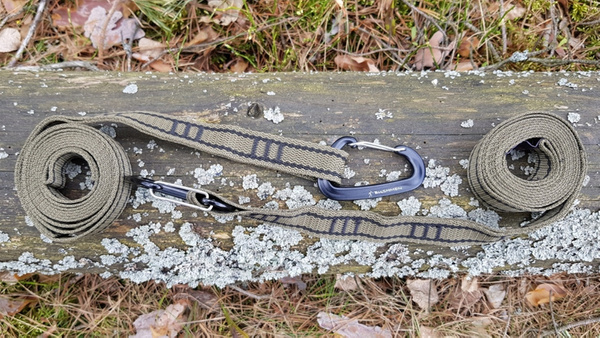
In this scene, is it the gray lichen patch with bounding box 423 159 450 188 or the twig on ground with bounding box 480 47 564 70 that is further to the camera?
the twig on ground with bounding box 480 47 564 70

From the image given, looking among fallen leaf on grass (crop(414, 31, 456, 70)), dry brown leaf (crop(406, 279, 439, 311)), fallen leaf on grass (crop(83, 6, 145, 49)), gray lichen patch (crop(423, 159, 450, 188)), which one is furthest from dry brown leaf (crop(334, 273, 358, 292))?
fallen leaf on grass (crop(83, 6, 145, 49))

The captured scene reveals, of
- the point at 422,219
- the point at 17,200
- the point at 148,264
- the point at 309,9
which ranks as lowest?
the point at 148,264

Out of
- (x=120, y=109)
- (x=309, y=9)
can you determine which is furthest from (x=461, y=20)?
(x=120, y=109)

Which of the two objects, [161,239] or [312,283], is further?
[312,283]

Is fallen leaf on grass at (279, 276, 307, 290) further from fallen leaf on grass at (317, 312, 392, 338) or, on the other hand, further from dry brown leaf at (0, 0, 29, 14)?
dry brown leaf at (0, 0, 29, 14)

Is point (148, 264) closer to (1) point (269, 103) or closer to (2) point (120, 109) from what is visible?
(2) point (120, 109)

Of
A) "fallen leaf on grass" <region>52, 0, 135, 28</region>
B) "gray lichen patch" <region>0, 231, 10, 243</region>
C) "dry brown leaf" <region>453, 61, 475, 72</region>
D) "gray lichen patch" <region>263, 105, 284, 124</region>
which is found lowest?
"gray lichen patch" <region>0, 231, 10, 243</region>
